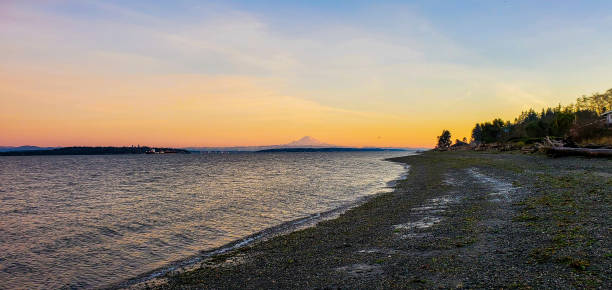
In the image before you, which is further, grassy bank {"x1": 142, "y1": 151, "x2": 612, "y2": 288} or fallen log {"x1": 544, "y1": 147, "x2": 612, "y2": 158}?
fallen log {"x1": 544, "y1": 147, "x2": 612, "y2": 158}

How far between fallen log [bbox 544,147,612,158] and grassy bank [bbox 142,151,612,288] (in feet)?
86.6

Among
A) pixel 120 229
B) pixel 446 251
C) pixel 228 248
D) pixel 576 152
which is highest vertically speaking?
pixel 576 152

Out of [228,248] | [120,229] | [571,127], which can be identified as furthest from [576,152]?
[120,229]

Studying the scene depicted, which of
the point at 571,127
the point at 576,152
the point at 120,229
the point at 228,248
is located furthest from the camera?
the point at 571,127

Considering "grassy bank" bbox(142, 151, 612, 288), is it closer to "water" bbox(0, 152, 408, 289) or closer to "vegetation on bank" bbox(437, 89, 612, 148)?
"water" bbox(0, 152, 408, 289)

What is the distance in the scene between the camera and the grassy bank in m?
7.58

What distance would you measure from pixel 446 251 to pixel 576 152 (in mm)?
45847

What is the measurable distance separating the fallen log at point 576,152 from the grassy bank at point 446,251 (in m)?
26.4

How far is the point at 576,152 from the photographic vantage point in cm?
4303

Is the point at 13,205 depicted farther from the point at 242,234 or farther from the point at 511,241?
the point at 511,241

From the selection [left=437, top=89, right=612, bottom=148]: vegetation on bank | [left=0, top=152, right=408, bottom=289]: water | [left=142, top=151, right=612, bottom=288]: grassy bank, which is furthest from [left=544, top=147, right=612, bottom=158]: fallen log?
[left=0, top=152, right=408, bottom=289]: water

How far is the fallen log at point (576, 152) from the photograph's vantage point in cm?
3695

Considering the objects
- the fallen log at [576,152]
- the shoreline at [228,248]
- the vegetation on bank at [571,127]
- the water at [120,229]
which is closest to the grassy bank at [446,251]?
the shoreline at [228,248]

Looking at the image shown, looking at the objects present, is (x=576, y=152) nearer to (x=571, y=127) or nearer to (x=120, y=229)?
(x=571, y=127)
